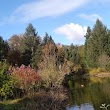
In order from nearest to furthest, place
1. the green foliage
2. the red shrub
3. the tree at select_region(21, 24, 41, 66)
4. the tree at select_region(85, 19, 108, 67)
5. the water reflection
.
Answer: the green foliage
the water reflection
the red shrub
the tree at select_region(21, 24, 41, 66)
the tree at select_region(85, 19, 108, 67)

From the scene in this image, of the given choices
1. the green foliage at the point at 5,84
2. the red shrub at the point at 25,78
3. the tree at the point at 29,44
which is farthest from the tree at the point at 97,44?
the green foliage at the point at 5,84

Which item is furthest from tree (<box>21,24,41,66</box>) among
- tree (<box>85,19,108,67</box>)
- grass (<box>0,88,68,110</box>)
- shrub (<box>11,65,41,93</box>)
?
grass (<box>0,88,68,110</box>)

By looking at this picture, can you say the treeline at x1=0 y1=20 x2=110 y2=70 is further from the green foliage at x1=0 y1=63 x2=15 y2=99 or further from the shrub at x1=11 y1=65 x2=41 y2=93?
the green foliage at x1=0 y1=63 x2=15 y2=99

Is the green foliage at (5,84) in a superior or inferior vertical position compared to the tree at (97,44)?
inferior

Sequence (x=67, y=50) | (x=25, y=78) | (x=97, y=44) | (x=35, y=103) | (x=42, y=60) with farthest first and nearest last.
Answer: (x=67, y=50)
(x=97, y=44)
(x=42, y=60)
(x=25, y=78)
(x=35, y=103)

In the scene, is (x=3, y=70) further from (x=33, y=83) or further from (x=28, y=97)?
(x=33, y=83)

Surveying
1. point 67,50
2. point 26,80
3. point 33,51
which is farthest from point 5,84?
point 67,50

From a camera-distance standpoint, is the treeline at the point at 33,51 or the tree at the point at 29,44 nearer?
the treeline at the point at 33,51

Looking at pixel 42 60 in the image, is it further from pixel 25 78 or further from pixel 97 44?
pixel 97 44

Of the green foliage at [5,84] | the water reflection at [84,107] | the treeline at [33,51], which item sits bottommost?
the water reflection at [84,107]

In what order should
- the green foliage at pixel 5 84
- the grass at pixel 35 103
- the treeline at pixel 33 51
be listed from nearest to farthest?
the grass at pixel 35 103 → the green foliage at pixel 5 84 → the treeline at pixel 33 51

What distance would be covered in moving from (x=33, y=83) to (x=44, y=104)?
6059 mm

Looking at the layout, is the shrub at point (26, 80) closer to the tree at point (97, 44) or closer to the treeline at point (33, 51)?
the treeline at point (33, 51)

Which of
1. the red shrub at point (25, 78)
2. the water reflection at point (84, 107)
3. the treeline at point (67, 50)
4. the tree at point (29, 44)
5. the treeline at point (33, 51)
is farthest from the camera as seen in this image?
the tree at point (29, 44)
